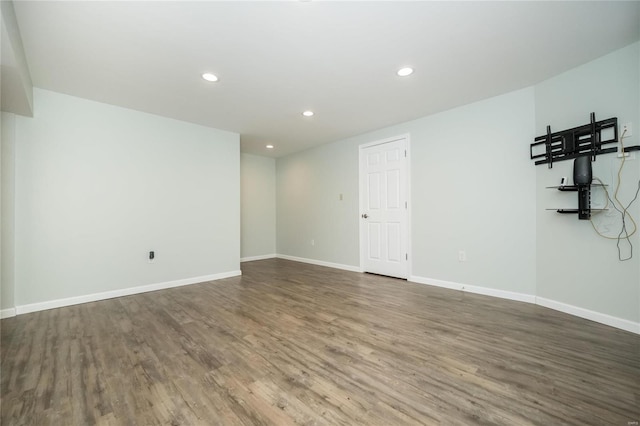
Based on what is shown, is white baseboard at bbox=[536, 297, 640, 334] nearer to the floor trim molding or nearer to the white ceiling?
the floor trim molding

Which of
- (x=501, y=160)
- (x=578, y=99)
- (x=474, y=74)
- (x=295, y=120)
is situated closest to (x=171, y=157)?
(x=295, y=120)

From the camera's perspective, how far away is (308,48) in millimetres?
2229

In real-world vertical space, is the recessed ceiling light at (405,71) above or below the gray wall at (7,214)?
above

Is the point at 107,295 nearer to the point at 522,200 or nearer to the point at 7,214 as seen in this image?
the point at 7,214

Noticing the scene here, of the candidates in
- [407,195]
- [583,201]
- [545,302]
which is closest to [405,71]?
[407,195]

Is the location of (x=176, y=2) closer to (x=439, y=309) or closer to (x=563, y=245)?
(x=439, y=309)

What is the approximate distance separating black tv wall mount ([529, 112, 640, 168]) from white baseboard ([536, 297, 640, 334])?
146 centimetres

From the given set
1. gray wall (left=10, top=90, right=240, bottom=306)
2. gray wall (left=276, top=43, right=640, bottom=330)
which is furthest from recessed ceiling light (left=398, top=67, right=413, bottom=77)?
gray wall (left=10, top=90, right=240, bottom=306)

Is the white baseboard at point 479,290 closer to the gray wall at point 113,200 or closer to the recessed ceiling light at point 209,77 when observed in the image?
the gray wall at point 113,200

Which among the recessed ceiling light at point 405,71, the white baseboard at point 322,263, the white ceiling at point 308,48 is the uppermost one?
the white ceiling at point 308,48

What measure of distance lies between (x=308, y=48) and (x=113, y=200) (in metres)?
3.09

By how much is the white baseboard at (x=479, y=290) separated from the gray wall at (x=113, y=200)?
311 centimetres

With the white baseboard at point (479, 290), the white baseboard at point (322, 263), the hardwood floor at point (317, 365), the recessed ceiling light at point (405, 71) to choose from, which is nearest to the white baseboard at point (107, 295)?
the hardwood floor at point (317, 365)

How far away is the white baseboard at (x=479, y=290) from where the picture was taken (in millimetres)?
3000
